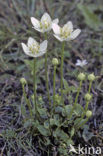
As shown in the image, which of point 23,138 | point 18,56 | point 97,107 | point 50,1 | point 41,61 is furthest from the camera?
point 50,1

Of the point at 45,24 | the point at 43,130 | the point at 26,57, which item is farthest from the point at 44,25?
the point at 26,57

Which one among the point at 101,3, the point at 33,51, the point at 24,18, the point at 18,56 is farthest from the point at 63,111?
the point at 101,3

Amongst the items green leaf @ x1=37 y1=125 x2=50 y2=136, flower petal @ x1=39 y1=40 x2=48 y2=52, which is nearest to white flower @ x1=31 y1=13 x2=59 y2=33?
flower petal @ x1=39 y1=40 x2=48 y2=52

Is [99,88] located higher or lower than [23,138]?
higher

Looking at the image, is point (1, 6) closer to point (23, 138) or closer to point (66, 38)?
point (66, 38)

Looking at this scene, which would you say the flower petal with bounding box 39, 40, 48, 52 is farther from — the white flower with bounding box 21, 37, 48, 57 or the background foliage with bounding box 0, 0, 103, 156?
the background foliage with bounding box 0, 0, 103, 156

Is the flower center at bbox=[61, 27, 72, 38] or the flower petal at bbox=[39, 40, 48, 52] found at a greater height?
the flower center at bbox=[61, 27, 72, 38]

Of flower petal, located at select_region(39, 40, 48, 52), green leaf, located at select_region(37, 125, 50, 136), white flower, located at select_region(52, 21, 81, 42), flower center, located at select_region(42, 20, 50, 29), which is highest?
flower center, located at select_region(42, 20, 50, 29)

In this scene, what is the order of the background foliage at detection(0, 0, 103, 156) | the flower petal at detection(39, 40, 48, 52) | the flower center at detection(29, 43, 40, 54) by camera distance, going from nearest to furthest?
the flower petal at detection(39, 40, 48, 52) → the flower center at detection(29, 43, 40, 54) → the background foliage at detection(0, 0, 103, 156)

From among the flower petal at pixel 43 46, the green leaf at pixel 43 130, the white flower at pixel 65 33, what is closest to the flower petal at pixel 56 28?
the white flower at pixel 65 33

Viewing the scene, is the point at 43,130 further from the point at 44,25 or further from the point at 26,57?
the point at 26,57

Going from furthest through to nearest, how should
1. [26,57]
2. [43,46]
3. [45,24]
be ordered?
[26,57] → [45,24] → [43,46]
